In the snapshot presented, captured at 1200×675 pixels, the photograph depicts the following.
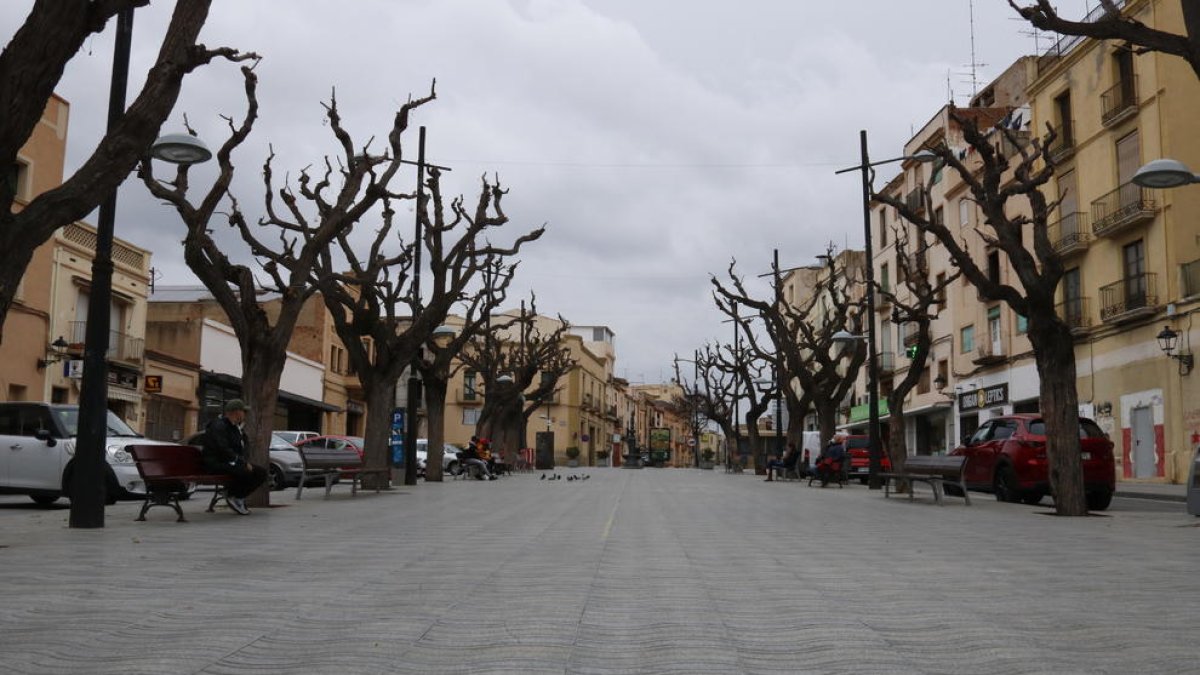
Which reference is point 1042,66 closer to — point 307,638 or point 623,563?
point 623,563

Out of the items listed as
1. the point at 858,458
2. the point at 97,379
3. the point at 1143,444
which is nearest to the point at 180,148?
the point at 97,379

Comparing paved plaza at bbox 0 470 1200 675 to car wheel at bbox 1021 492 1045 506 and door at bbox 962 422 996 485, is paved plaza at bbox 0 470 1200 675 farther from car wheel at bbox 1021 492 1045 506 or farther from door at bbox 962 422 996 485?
door at bbox 962 422 996 485

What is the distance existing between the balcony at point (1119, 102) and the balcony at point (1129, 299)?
4672 millimetres

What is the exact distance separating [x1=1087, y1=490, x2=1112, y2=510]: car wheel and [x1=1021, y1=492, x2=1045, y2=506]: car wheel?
858mm

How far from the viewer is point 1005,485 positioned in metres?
19.4

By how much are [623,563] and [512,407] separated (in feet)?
118

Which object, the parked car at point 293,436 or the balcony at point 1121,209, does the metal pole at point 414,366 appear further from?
the balcony at point 1121,209

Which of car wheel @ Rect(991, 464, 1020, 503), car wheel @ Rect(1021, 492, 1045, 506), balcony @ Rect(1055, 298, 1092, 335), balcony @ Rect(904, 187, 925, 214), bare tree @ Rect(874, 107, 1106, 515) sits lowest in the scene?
car wheel @ Rect(1021, 492, 1045, 506)

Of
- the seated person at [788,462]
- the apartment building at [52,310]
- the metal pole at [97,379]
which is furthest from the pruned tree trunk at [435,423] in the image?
the metal pole at [97,379]

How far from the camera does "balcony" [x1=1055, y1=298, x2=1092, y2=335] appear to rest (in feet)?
113

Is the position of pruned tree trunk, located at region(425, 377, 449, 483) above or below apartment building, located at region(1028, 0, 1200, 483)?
below

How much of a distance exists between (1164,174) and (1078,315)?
21.2 m

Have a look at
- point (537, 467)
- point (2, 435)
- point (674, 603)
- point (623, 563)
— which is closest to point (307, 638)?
point (674, 603)

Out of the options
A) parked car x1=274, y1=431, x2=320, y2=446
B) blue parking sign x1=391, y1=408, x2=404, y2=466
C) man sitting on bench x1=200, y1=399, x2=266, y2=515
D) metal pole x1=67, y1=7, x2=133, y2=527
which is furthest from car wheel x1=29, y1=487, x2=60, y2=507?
parked car x1=274, y1=431, x2=320, y2=446
